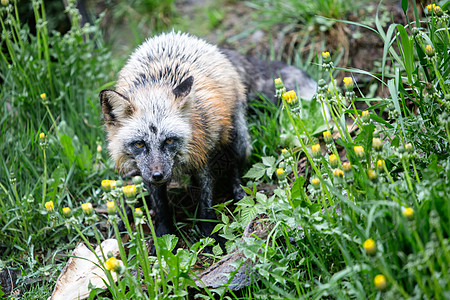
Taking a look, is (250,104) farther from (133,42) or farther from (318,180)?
(133,42)

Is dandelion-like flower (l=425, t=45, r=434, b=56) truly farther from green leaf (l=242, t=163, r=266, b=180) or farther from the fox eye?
the fox eye

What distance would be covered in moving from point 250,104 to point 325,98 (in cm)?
226

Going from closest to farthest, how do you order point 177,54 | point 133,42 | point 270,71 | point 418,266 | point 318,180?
point 418,266 < point 318,180 < point 177,54 < point 270,71 < point 133,42

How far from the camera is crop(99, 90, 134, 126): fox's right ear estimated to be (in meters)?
3.74

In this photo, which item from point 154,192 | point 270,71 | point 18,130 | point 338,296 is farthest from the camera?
point 270,71

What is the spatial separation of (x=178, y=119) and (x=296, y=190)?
1324 mm

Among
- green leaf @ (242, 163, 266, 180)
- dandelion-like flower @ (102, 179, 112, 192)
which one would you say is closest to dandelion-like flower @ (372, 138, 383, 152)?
green leaf @ (242, 163, 266, 180)

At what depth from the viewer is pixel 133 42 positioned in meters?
7.46

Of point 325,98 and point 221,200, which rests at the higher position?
point 325,98

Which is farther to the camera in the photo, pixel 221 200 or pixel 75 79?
pixel 75 79

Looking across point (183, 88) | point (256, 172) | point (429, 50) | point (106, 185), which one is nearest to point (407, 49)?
point (429, 50)

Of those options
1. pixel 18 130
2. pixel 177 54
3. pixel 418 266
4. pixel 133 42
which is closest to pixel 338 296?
pixel 418 266

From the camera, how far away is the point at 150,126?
3.76 m

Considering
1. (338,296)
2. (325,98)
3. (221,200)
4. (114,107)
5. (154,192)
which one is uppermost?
(325,98)
